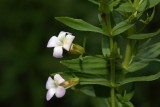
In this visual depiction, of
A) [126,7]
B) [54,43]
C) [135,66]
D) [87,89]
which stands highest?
[126,7]

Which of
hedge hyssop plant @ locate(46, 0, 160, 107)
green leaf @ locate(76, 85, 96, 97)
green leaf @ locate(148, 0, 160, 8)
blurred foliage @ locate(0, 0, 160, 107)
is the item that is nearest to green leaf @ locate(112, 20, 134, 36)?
hedge hyssop plant @ locate(46, 0, 160, 107)

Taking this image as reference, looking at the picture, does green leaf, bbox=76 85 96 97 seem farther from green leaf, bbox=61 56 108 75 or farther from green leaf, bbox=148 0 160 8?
green leaf, bbox=148 0 160 8

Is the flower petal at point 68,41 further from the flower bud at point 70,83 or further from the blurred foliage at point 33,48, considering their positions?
the blurred foliage at point 33,48

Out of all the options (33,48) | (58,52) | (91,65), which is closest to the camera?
(58,52)

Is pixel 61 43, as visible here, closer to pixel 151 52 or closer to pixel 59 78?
pixel 59 78

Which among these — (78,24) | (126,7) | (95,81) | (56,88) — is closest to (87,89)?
(95,81)

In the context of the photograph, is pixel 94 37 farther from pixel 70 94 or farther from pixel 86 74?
pixel 86 74

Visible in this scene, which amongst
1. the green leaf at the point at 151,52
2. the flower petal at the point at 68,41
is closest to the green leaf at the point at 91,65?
the flower petal at the point at 68,41
